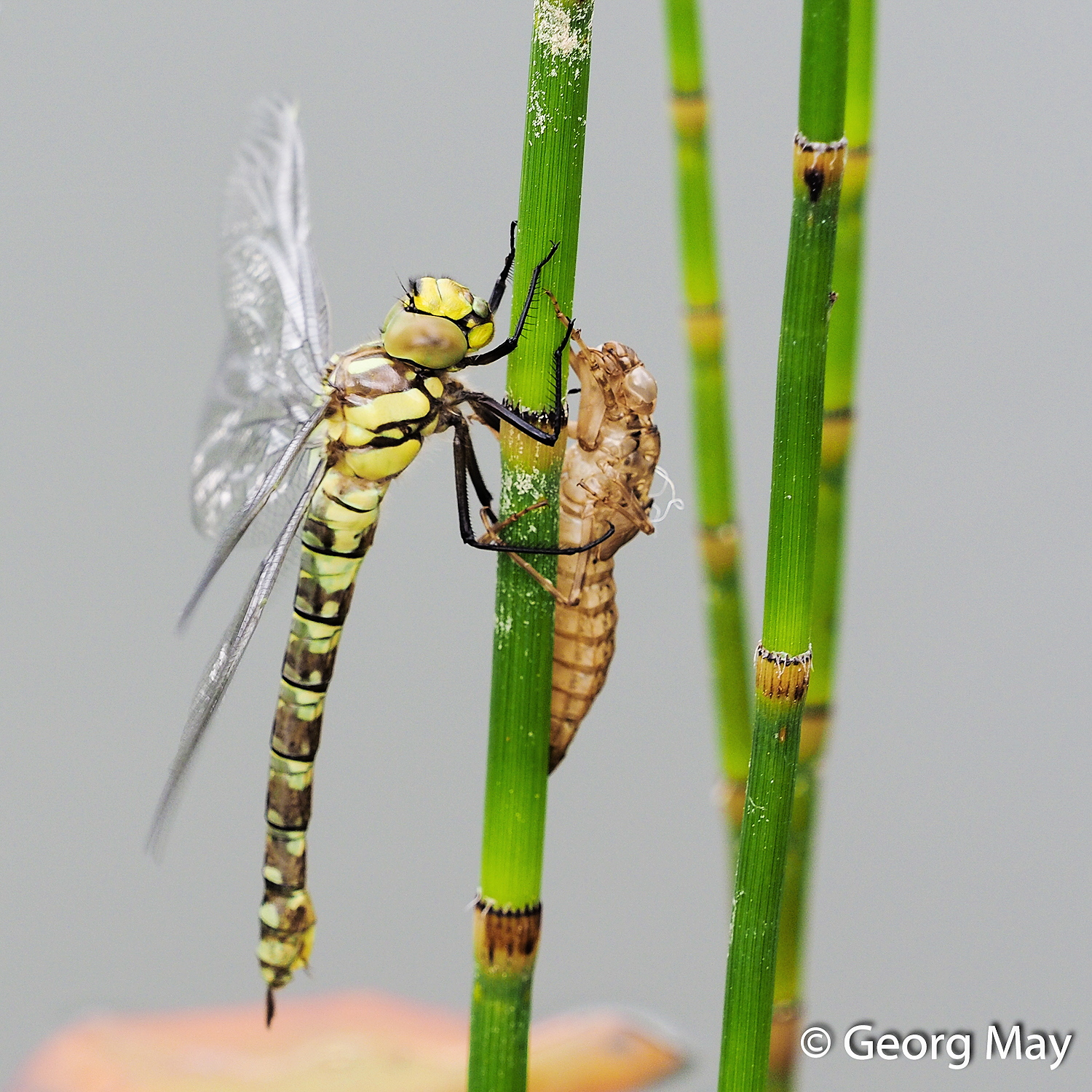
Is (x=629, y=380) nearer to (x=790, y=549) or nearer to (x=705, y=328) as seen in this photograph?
(x=705, y=328)

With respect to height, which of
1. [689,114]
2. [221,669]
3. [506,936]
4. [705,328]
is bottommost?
[506,936]

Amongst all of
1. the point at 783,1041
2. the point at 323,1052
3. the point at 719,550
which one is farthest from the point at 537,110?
the point at 323,1052

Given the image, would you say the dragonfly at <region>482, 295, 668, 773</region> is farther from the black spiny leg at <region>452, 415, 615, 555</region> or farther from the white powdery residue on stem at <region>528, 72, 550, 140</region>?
the white powdery residue on stem at <region>528, 72, 550, 140</region>

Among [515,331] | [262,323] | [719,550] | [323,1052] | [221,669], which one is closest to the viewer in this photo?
[515,331]

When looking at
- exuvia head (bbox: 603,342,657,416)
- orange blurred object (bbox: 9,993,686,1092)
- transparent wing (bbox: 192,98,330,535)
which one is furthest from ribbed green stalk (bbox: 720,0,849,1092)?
orange blurred object (bbox: 9,993,686,1092)

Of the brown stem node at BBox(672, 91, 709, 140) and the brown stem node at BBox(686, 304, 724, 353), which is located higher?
the brown stem node at BBox(672, 91, 709, 140)

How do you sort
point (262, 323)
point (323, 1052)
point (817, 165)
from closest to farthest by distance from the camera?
point (817, 165) → point (262, 323) → point (323, 1052)
